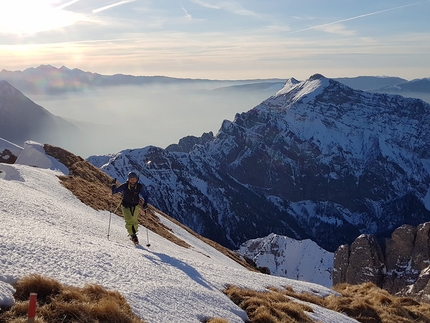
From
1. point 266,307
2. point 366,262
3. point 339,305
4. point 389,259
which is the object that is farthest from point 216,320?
point 389,259

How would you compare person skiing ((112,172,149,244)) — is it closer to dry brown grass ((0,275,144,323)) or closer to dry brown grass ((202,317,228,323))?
dry brown grass ((202,317,228,323))

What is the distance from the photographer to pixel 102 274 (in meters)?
10.6

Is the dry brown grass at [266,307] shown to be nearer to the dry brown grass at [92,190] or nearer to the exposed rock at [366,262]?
the dry brown grass at [92,190]

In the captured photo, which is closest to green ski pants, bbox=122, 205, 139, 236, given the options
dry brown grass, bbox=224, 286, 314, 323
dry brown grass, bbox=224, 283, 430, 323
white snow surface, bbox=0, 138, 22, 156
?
dry brown grass, bbox=224, 286, 314, 323

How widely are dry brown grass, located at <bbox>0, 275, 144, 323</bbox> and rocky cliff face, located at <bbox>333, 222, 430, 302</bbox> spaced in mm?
80215

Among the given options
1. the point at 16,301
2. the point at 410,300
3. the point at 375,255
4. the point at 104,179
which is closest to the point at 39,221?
the point at 16,301

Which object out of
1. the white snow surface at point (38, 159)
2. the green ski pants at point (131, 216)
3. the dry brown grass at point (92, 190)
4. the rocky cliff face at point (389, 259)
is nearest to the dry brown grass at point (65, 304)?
the green ski pants at point (131, 216)

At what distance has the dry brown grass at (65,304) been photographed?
24.8 feet

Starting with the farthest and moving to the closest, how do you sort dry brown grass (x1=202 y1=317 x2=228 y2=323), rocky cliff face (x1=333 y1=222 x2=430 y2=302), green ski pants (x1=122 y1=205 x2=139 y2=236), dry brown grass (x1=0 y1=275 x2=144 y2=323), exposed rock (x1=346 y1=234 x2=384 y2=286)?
exposed rock (x1=346 y1=234 x2=384 y2=286), rocky cliff face (x1=333 y1=222 x2=430 y2=302), green ski pants (x1=122 y1=205 x2=139 y2=236), dry brown grass (x1=202 y1=317 x2=228 y2=323), dry brown grass (x1=0 y1=275 x2=144 y2=323)

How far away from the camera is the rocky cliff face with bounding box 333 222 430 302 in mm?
81375

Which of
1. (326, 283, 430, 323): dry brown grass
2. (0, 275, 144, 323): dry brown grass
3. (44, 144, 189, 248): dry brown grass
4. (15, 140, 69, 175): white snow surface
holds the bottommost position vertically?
(326, 283, 430, 323): dry brown grass

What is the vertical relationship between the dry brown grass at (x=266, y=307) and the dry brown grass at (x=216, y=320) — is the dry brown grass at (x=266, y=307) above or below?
below

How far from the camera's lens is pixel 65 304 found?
7.94 m

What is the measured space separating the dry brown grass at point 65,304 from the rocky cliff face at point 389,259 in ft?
263
